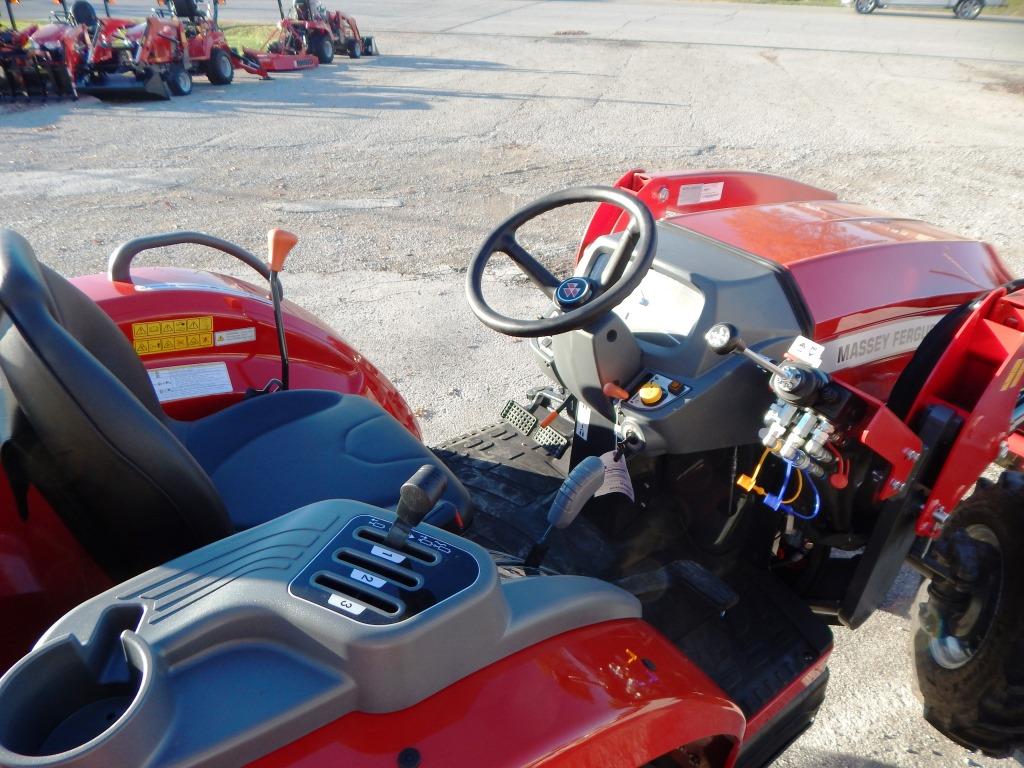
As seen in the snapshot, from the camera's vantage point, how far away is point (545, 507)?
216cm

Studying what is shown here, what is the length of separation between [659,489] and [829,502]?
0.43 meters

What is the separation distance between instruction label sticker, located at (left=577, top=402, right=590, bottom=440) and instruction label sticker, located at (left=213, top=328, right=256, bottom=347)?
0.91 metres

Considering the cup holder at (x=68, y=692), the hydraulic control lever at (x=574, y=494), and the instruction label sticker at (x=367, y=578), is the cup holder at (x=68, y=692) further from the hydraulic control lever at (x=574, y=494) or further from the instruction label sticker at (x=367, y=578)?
the hydraulic control lever at (x=574, y=494)

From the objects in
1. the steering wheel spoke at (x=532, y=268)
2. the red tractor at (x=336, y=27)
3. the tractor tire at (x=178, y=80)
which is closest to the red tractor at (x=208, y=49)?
the tractor tire at (x=178, y=80)

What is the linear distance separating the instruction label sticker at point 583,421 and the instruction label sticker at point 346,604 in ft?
4.08

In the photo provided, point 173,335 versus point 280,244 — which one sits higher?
point 280,244

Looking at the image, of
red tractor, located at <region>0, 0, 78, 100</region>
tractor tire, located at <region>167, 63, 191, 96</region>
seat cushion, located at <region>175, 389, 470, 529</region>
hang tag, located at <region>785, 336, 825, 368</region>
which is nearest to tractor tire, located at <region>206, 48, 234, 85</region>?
tractor tire, located at <region>167, 63, 191, 96</region>

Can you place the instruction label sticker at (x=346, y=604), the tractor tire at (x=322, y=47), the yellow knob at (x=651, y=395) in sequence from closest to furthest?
the instruction label sticker at (x=346, y=604), the yellow knob at (x=651, y=395), the tractor tire at (x=322, y=47)

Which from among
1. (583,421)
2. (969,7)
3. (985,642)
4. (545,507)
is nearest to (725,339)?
(583,421)

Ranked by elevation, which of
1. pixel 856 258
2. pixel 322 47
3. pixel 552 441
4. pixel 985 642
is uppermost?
pixel 322 47

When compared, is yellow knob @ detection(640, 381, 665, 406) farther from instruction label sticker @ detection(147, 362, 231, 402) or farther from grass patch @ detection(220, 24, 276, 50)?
grass patch @ detection(220, 24, 276, 50)

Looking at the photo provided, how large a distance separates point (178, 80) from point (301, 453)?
33.4ft

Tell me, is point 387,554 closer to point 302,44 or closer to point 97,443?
point 97,443

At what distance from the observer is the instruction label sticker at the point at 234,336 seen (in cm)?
201
